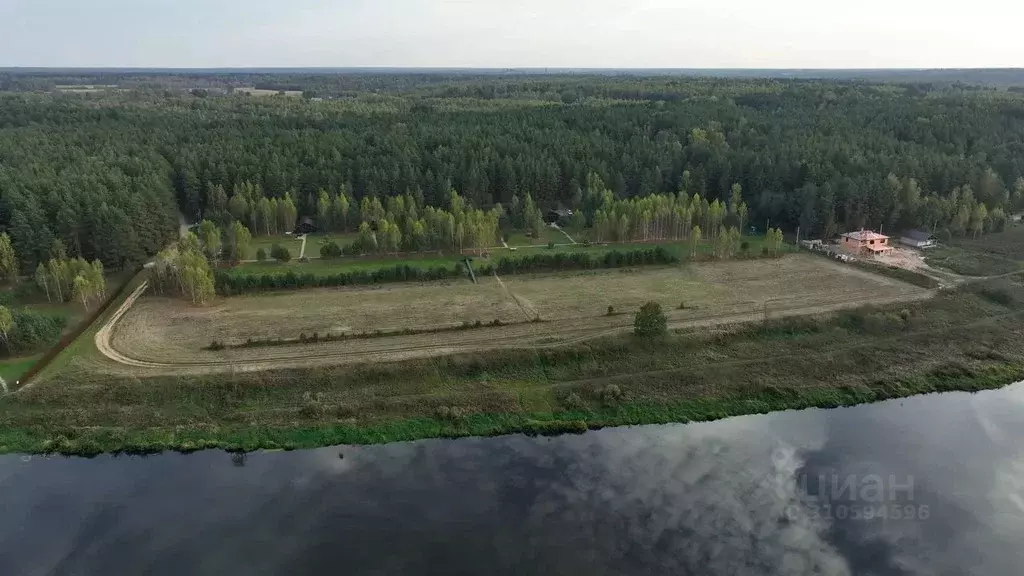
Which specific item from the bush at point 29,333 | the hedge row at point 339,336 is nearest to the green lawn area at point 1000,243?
the hedge row at point 339,336

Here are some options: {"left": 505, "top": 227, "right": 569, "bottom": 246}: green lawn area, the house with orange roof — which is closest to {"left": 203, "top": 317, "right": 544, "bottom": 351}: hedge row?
{"left": 505, "top": 227, "right": 569, "bottom": 246}: green lawn area

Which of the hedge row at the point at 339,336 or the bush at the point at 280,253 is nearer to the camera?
the hedge row at the point at 339,336

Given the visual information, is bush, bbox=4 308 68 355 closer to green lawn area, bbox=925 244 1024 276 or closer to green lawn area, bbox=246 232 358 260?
green lawn area, bbox=246 232 358 260

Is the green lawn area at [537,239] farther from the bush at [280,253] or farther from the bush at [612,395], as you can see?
the bush at [612,395]

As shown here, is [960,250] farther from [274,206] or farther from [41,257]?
[41,257]

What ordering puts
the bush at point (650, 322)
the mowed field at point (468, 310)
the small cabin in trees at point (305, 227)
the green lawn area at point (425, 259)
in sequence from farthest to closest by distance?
1. the small cabin in trees at point (305, 227)
2. the green lawn area at point (425, 259)
3. the bush at point (650, 322)
4. the mowed field at point (468, 310)

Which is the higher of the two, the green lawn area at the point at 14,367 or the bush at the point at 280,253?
the bush at the point at 280,253
